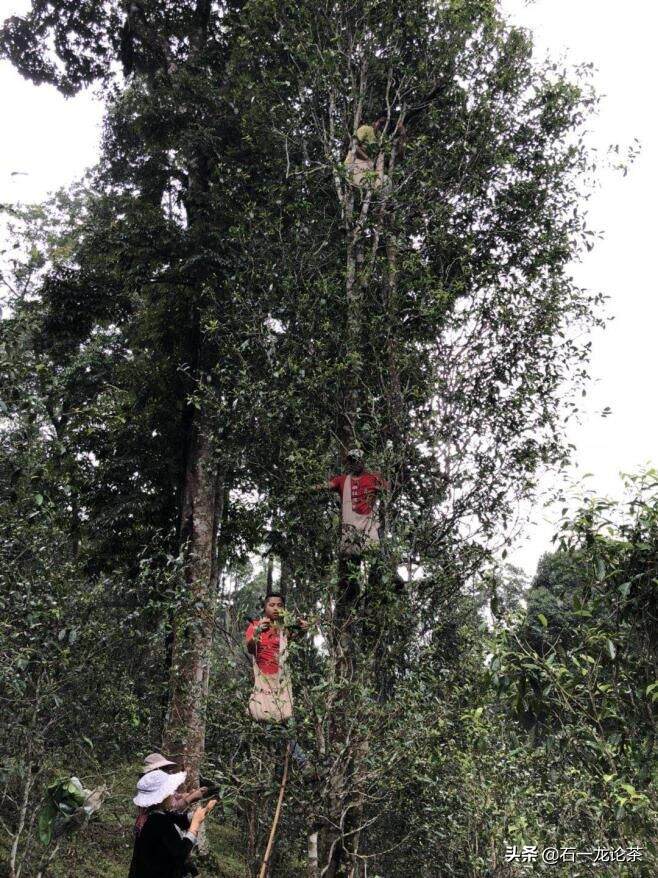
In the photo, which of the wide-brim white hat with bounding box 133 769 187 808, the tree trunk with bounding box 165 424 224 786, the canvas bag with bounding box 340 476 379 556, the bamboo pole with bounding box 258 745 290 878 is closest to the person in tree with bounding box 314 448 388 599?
the canvas bag with bounding box 340 476 379 556

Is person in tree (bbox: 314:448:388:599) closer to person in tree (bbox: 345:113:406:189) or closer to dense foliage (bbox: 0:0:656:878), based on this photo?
dense foliage (bbox: 0:0:656:878)

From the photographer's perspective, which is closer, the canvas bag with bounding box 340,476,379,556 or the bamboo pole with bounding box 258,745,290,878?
the bamboo pole with bounding box 258,745,290,878

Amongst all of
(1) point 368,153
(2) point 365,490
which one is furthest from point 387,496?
(1) point 368,153

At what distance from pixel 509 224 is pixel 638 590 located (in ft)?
15.2

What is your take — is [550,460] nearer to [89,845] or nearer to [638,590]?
[638,590]

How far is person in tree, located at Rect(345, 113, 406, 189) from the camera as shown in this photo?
760 cm

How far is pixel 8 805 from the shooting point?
9312 millimetres

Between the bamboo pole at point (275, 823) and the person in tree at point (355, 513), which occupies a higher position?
the person in tree at point (355, 513)

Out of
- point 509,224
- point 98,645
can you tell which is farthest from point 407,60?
point 98,645

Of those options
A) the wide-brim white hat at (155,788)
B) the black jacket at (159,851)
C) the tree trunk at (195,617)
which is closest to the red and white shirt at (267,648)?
the tree trunk at (195,617)

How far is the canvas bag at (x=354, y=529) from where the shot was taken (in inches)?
235

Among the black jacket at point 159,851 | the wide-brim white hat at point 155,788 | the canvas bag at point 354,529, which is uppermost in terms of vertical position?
the canvas bag at point 354,529

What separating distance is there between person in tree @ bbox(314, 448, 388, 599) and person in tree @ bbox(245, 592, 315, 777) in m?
0.59

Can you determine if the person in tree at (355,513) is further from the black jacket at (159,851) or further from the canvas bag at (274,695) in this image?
the black jacket at (159,851)
